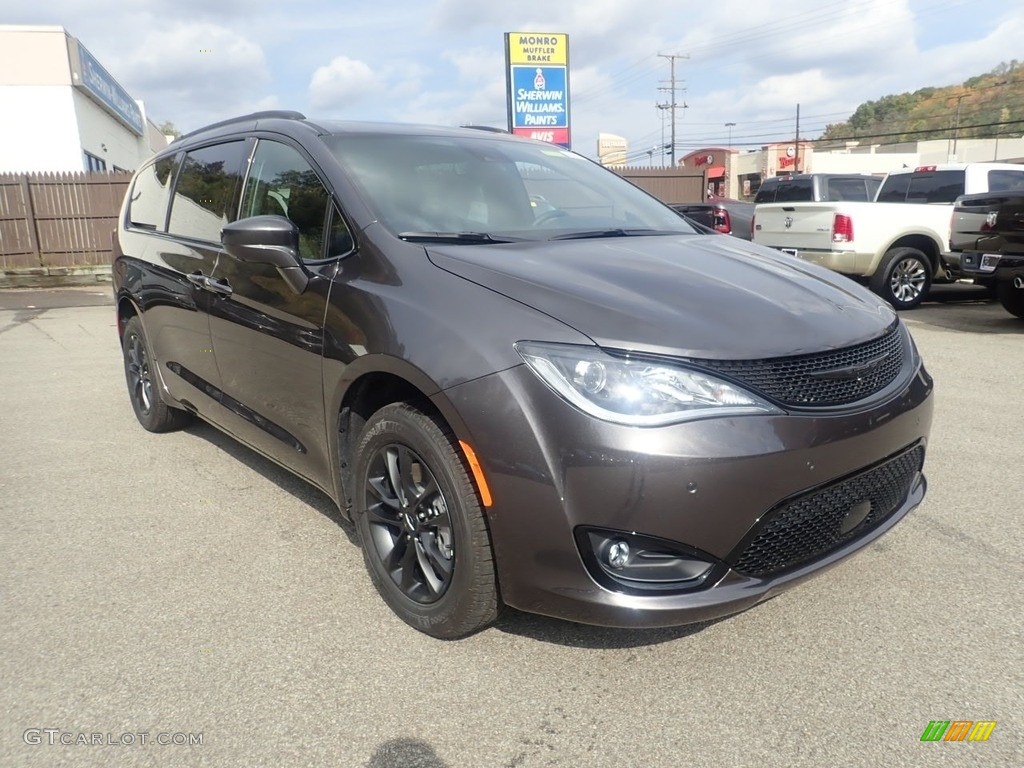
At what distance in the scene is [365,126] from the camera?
3.54m

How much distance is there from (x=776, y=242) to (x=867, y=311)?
904 cm

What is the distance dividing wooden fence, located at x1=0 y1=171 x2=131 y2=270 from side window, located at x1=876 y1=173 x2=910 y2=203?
1468 cm

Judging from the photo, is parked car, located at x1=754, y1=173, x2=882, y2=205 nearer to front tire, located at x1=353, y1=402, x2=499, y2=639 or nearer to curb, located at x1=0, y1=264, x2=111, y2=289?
front tire, located at x1=353, y1=402, x2=499, y2=639

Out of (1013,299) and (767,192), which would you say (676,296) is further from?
(767,192)

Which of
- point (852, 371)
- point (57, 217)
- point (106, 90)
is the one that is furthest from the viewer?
point (106, 90)

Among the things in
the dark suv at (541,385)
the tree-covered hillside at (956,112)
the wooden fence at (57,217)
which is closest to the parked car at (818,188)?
the dark suv at (541,385)

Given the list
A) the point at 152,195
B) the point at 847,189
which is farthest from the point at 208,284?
the point at 847,189

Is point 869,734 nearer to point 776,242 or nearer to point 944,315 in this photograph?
point 944,315

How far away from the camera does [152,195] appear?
4734 mm

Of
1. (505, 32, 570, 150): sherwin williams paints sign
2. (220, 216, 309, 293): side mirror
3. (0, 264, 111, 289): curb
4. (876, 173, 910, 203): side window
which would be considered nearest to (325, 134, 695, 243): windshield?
(220, 216, 309, 293): side mirror

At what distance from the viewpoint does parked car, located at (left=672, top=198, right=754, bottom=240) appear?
46.1ft

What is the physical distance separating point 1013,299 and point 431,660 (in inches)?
357

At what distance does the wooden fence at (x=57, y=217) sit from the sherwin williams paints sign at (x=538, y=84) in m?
8.62

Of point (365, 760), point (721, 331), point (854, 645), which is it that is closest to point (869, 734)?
point (854, 645)
